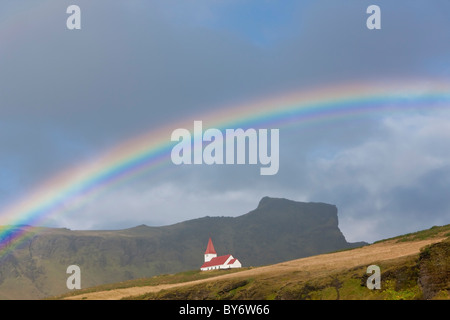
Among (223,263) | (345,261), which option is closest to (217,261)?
(223,263)

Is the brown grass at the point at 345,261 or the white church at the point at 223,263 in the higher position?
the brown grass at the point at 345,261

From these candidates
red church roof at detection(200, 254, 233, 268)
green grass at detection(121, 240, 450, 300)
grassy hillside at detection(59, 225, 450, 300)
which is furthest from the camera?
red church roof at detection(200, 254, 233, 268)

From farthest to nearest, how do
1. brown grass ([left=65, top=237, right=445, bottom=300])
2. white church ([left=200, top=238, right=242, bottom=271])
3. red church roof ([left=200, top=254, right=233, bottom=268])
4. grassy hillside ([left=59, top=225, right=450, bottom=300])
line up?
red church roof ([left=200, top=254, right=233, bottom=268]) → white church ([left=200, top=238, right=242, bottom=271]) → brown grass ([left=65, top=237, right=445, bottom=300]) → grassy hillside ([left=59, top=225, right=450, bottom=300])

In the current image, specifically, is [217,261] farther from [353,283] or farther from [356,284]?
[356,284]

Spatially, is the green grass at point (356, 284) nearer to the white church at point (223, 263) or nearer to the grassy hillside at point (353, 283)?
the grassy hillside at point (353, 283)

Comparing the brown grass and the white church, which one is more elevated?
the brown grass

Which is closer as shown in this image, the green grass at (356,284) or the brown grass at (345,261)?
the green grass at (356,284)

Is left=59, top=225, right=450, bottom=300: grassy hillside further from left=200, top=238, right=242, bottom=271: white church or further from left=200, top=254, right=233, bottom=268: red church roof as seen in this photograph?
left=200, top=254, right=233, bottom=268: red church roof

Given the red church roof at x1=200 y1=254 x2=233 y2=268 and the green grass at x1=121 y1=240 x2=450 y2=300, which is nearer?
the green grass at x1=121 y1=240 x2=450 y2=300

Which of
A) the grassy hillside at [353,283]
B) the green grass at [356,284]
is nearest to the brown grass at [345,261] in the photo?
the grassy hillside at [353,283]

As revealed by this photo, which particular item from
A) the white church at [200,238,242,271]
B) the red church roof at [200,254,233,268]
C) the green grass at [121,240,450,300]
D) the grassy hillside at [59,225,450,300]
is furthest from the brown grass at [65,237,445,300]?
the red church roof at [200,254,233,268]
